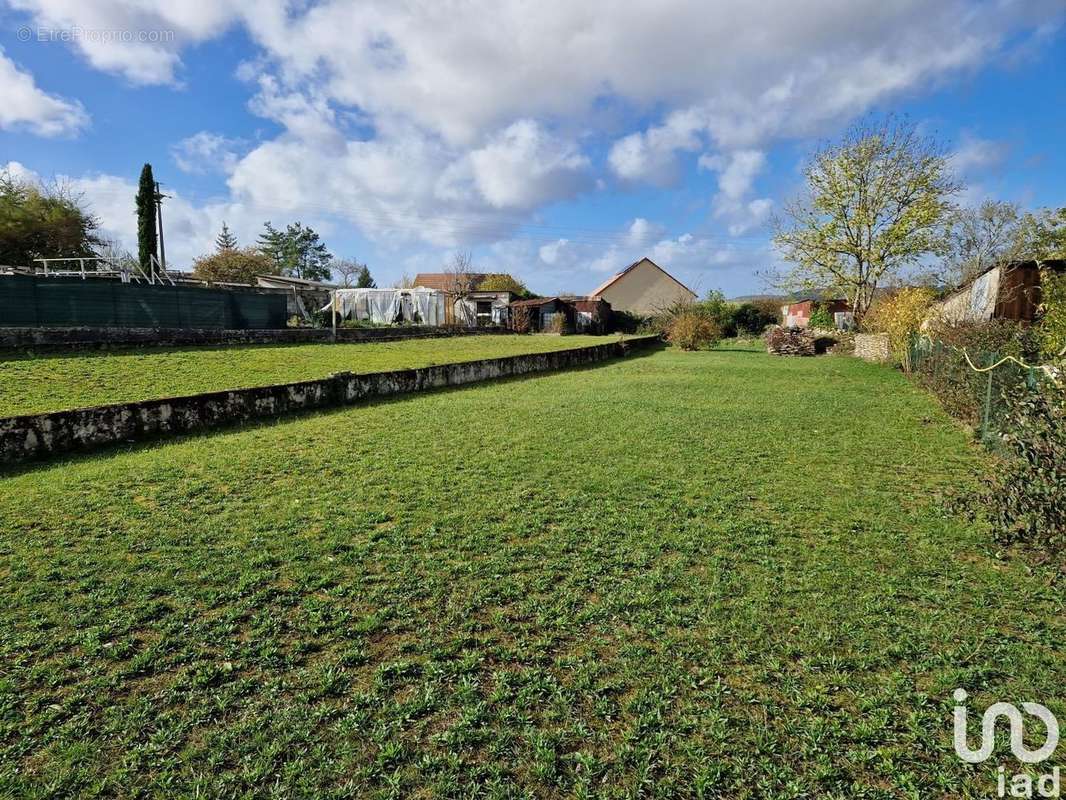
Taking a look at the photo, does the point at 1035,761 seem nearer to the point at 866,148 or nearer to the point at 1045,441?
the point at 1045,441

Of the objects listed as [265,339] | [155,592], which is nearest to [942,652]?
[155,592]

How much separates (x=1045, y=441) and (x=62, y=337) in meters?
18.1

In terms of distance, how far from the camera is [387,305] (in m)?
31.0

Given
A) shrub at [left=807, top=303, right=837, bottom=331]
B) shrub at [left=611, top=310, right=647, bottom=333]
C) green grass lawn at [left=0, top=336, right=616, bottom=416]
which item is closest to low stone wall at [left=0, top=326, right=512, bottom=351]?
green grass lawn at [left=0, top=336, right=616, bottom=416]

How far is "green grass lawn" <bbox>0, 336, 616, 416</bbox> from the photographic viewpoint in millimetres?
9086

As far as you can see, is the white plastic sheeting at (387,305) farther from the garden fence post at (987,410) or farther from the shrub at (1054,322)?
the garden fence post at (987,410)

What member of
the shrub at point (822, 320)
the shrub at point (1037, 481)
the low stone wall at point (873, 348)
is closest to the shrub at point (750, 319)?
the shrub at point (822, 320)

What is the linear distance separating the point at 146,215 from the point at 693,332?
3365cm

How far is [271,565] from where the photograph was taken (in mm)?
3633

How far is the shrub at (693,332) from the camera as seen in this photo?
26969 millimetres

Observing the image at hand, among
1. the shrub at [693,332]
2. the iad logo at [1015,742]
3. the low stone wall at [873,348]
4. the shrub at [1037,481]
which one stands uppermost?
the shrub at [693,332]

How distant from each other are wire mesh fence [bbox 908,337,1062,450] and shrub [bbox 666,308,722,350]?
14998 millimetres

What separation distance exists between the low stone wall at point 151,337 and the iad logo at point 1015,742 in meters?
17.4

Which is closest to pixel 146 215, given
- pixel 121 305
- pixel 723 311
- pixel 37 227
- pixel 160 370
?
pixel 37 227
